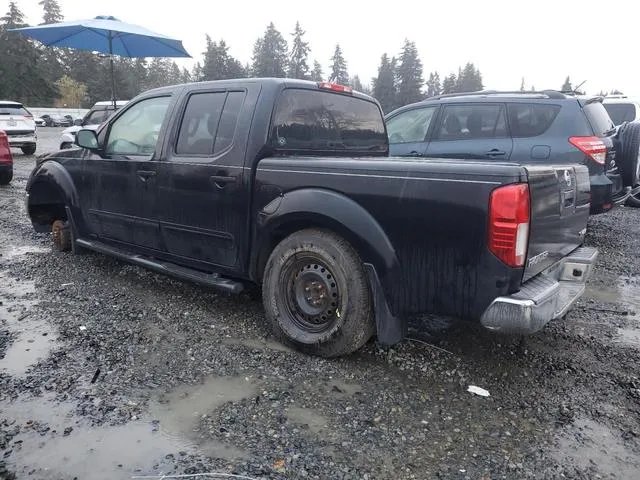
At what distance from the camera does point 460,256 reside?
2703 mm

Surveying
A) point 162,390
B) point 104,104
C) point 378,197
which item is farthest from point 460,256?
point 104,104

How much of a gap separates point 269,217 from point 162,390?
4.25ft

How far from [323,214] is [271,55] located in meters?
80.5

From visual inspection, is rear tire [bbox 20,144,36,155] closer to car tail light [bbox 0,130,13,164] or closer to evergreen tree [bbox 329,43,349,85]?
car tail light [bbox 0,130,13,164]

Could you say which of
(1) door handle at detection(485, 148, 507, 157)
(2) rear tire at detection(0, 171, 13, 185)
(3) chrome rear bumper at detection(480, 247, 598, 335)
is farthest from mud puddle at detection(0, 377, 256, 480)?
(2) rear tire at detection(0, 171, 13, 185)

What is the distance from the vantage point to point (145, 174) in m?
4.25

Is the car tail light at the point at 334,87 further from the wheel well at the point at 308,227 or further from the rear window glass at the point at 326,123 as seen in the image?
the wheel well at the point at 308,227

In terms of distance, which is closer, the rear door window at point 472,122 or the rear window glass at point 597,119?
the rear window glass at point 597,119

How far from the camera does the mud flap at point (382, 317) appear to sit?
3020mm

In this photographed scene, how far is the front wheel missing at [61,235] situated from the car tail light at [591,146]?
234 inches

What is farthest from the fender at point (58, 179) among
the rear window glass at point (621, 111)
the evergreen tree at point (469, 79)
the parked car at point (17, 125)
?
the evergreen tree at point (469, 79)

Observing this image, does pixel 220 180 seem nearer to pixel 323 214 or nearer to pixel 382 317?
pixel 323 214

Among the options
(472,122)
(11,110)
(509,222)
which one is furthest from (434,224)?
(11,110)

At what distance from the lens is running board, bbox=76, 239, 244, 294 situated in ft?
12.3
